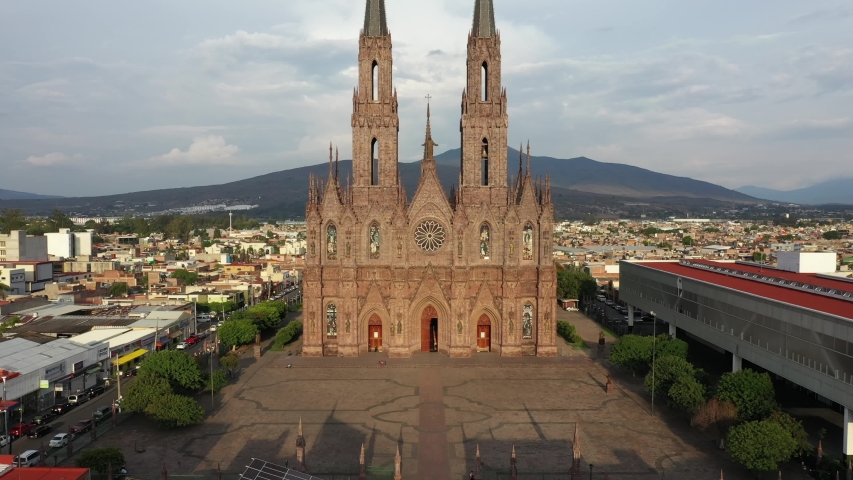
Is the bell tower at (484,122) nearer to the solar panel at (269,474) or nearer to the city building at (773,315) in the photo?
the city building at (773,315)

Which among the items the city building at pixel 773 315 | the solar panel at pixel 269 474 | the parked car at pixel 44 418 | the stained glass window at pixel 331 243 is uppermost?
the stained glass window at pixel 331 243

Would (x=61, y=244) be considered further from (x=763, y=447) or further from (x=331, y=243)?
(x=763, y=447)

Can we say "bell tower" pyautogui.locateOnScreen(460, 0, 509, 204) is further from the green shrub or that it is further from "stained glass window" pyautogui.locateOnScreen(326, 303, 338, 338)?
the green shrub

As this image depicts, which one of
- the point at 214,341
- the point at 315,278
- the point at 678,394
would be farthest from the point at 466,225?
the point at 214,341

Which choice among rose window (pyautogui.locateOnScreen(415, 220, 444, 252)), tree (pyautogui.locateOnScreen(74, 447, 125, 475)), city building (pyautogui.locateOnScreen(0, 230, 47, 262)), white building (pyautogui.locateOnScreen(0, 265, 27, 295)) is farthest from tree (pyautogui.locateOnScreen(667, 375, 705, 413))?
city building (pyautogui.locateOnScreen(0, 230, 47, 262))

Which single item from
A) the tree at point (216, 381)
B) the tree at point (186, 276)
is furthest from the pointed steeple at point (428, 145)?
the tree at point (186, 276)

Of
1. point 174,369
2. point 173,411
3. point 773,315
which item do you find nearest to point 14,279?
point 174,369
